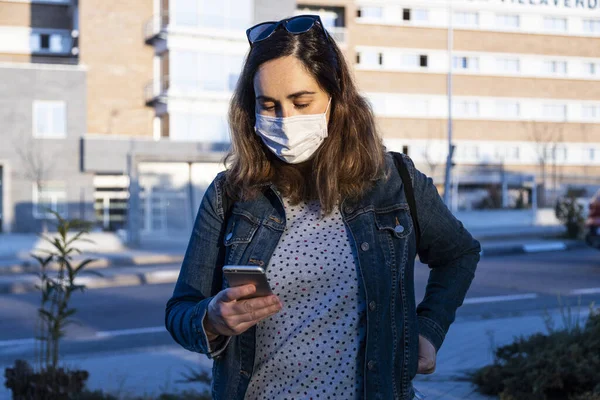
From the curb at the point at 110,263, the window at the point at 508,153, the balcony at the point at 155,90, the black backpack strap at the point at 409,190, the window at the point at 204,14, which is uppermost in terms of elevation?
the window at the point at 204,14

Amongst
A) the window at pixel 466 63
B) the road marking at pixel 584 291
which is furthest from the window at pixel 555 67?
the road marking at pixel 584 291

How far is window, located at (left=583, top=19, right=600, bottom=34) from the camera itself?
59812mm

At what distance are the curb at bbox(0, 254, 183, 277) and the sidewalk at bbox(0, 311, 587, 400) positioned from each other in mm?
11175

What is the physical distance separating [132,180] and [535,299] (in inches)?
675

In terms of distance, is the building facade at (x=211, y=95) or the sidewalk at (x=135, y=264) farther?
the building facade at (x=211, y=95)

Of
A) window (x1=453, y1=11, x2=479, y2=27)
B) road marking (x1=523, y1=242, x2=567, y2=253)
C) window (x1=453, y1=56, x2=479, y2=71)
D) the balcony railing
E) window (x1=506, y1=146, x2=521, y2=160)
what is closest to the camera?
road marking (x1=523, y1=242, x2=567, y2=253)

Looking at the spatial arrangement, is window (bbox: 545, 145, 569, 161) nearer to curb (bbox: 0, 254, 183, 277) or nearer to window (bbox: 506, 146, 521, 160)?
window (bbox: 506, 146, 521, 160)

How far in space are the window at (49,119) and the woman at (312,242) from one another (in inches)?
1583

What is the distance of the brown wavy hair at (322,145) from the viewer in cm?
232

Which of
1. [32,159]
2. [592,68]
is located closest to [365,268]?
[32,159]

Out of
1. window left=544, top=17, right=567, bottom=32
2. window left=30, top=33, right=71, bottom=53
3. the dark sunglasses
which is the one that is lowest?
the dark sunglasses

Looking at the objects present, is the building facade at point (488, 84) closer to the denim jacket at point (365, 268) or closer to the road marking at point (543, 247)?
the road marking at point (543, 247)

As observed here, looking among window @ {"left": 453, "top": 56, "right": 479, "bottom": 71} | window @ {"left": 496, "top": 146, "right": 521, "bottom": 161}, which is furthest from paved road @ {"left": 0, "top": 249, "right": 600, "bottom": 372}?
window @ {"left": 496, "top": 146, "right": 521, "bottom": 161}

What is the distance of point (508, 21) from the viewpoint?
5759 cm
